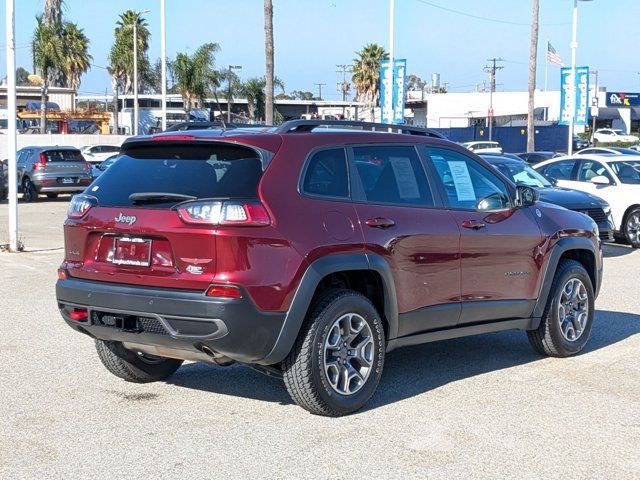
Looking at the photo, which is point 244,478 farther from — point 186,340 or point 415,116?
point 415,116

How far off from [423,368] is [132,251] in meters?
2.80

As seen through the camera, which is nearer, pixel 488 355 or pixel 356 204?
pixel 356 204

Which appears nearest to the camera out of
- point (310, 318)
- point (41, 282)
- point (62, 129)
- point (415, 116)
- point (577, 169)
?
point (310, 318)

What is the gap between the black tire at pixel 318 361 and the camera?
5812mm

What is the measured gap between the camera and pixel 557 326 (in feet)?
25.4

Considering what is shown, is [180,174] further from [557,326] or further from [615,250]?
[615,250]

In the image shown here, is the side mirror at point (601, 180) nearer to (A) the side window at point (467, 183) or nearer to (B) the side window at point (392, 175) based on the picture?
(A) the side window at point (467, 183)

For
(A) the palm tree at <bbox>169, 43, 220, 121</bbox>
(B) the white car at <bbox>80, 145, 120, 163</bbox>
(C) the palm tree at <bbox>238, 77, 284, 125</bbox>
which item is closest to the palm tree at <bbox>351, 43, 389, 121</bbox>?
(C) the palm tree at <bbox>238, 77, 284, 125</bbox>

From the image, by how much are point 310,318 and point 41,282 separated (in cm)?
709

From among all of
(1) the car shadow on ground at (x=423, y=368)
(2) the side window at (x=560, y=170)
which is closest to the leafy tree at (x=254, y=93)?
(2) the side window at (x=560, y=170)

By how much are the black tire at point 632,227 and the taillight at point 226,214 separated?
43.3 ft

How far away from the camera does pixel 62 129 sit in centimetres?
6244

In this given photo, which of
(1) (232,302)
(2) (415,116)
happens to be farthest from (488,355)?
(2) (415,116)

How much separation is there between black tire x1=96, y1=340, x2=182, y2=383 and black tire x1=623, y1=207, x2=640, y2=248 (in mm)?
12403
